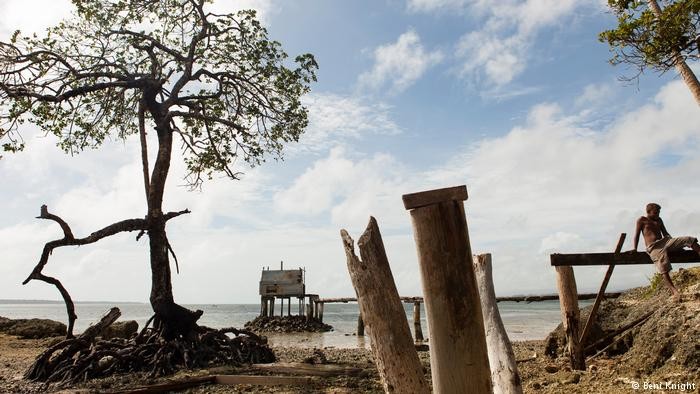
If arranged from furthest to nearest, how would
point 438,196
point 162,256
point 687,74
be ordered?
point 162,256, point 687,74, point 438,196

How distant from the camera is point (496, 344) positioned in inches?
199

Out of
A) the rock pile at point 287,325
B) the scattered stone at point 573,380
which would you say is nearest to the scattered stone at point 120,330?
the scattered stone at point 573,380

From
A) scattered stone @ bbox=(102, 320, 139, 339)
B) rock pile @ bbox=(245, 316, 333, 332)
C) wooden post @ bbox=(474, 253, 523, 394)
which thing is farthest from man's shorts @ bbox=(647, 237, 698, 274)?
rock pile @ bbox=(245, 316, 333, 332)

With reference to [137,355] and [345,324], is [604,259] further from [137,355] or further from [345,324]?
[345,324]

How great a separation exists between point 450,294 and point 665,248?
688 centimetres

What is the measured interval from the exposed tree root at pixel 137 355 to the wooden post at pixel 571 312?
6880mm

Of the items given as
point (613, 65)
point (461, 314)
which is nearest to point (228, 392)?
point (461, 314)

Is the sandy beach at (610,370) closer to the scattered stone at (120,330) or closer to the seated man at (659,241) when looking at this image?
the seated man at (659,241)

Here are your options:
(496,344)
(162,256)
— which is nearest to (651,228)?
(496,344)

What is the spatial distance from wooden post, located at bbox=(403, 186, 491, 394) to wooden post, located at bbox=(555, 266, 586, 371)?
668cm

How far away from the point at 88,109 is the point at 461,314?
41.8ft

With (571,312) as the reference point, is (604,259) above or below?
above

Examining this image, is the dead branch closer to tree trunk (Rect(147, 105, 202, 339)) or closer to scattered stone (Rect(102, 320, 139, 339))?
tree trunk (Rect(147, 105, 202, 339))

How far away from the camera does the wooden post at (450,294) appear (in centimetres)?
312
